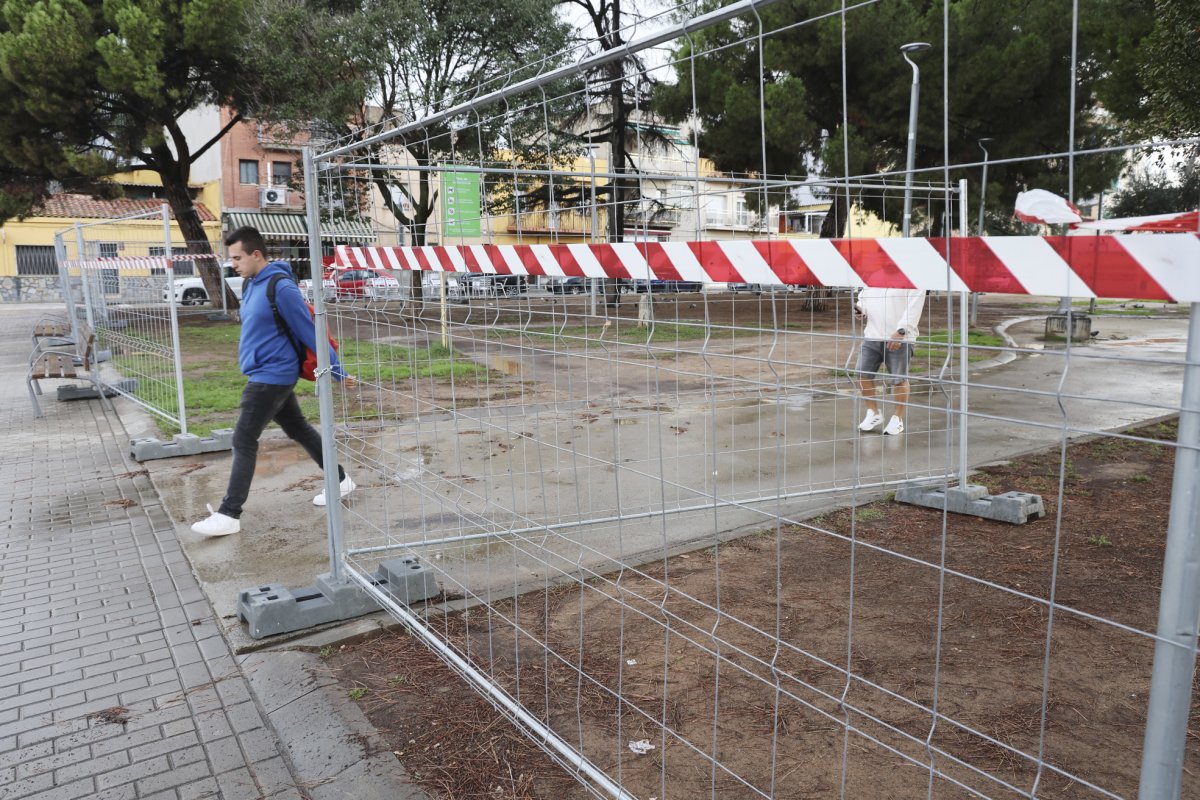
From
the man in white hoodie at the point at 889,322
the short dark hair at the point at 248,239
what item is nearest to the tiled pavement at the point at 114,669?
the short dark hair at the point at 248,239

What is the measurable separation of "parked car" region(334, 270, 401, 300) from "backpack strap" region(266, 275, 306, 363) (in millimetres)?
782

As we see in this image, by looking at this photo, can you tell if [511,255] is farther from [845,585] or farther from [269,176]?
[269,176]

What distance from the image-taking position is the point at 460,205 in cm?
391

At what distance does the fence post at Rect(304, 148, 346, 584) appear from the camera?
3.98m

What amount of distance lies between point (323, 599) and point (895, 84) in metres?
14.2

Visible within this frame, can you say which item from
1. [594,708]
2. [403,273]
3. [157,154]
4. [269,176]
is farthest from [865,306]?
[269,176]

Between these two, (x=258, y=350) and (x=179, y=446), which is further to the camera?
(x=179, y=446)

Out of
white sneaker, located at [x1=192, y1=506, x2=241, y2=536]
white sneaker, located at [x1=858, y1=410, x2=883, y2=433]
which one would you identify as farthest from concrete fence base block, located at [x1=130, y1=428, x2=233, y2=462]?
white sneaker, located at [x1=858, y1=410, x2=883, y2=433]

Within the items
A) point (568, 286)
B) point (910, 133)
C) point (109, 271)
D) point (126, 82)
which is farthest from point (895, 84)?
point (126, 82)

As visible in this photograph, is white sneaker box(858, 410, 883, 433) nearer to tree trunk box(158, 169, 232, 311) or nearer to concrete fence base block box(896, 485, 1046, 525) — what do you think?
concrete fence base block box(896, 485, 1046, 525)

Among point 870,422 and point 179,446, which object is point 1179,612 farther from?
point 179,446

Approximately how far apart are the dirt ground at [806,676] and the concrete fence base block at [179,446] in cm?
461

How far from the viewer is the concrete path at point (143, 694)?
2.95 m

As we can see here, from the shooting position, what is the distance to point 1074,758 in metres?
2.79
